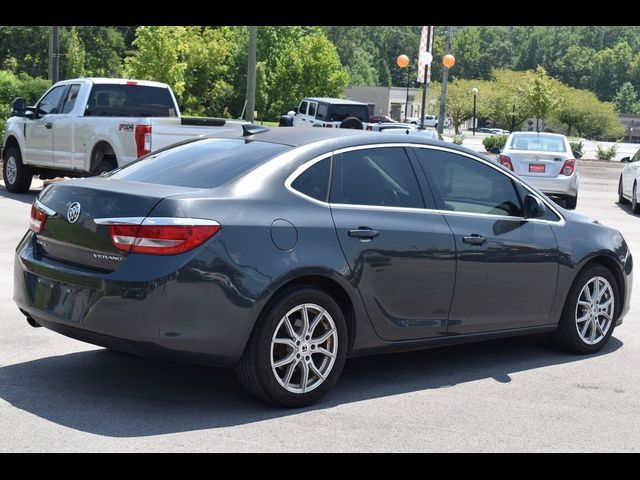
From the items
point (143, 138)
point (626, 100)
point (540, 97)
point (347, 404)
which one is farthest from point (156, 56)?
point (626, 100)

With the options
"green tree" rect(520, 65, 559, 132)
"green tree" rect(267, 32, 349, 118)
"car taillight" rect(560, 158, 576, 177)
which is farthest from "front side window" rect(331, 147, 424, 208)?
"green tree" rect(520, 65, 559, 132)

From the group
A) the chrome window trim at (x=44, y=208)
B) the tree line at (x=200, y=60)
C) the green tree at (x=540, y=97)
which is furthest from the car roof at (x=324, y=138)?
the green tree at (x=540, y=97)

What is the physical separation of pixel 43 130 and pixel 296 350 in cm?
1306

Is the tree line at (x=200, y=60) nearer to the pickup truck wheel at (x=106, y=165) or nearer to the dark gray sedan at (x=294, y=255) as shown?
the pickup truck wheel at (x=106, y=165)

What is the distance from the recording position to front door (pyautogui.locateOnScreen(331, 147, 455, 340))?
20.3 feet

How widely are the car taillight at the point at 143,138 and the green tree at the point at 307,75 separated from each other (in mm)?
61146

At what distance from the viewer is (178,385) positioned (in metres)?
6.32

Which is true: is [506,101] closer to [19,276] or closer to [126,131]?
[126,131]

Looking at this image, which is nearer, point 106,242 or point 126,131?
point 106,242

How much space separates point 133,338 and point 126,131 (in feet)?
34.4

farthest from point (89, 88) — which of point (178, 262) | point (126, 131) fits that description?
point (178, 262)
